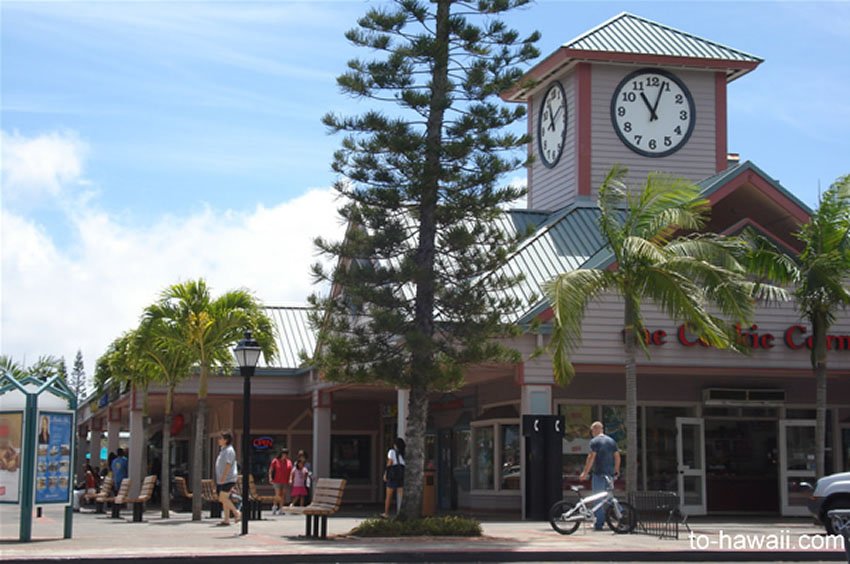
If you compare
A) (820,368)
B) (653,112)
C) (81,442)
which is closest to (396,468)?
(820,368)

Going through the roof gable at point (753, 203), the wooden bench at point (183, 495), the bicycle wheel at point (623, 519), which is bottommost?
the wooden bench at point (183, 495)

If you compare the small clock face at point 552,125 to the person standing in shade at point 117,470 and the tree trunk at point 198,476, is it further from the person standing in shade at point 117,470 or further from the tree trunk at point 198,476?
the person standing in shade at point 117,470

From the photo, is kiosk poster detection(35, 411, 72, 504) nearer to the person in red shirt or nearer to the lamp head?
the lamp head

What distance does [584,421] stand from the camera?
27.1 metres

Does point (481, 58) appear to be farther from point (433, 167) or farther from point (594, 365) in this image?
point (594, 365)

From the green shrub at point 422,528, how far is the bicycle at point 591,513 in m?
1.56

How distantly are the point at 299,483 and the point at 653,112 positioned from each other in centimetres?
1305

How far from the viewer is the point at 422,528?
17.5m

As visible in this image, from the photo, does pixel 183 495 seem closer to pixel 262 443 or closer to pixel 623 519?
pixel 262 443

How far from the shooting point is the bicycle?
18234 mm

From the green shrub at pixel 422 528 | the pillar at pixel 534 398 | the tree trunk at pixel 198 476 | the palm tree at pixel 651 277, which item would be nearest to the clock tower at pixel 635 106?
the pillar at pixel 534 398

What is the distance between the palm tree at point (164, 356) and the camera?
25750 mm

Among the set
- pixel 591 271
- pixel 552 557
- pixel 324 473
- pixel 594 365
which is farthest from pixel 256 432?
pixel 552 557

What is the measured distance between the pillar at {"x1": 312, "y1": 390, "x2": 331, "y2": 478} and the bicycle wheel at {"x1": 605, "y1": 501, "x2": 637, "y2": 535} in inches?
538
